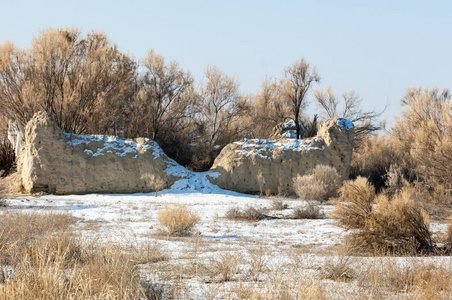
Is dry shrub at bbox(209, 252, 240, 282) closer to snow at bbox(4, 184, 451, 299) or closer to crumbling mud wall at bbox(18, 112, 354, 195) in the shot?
snow at bbox(4, 184, 451, 299)

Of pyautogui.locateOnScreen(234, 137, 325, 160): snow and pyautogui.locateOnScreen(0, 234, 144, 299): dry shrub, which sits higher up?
pyautogui.locateOnScreen(234, 137, 325, 160): snow

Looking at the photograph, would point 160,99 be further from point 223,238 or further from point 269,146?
point 223,238

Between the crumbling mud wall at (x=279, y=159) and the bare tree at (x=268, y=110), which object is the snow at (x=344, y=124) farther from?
the bare tree at (x=268, y=110)

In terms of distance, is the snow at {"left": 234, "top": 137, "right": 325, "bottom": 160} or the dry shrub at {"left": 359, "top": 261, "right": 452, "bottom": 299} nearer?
the dry shrub at {"left": 359, "top": 261, "right": 452, "bottom": 299}

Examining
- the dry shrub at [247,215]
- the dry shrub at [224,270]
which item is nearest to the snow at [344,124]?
the dry shrub at [247,215]

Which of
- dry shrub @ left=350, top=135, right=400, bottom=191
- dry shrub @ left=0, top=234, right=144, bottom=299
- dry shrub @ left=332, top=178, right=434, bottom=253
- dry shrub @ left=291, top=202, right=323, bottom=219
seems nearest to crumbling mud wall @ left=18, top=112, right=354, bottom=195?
dry shrub @ left=350, top=135, right=400, bottom=191

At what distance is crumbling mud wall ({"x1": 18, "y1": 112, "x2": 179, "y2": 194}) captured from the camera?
52.3 feet

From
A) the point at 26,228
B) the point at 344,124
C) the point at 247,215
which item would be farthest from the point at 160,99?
the point at 26,228

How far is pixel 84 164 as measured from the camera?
16.4 m

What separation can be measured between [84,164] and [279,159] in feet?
26.2

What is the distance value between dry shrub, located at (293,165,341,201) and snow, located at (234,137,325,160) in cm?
214

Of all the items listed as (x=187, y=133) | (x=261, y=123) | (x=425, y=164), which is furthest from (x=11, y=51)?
(x=425, y=164)

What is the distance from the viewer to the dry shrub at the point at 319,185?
14.0 m

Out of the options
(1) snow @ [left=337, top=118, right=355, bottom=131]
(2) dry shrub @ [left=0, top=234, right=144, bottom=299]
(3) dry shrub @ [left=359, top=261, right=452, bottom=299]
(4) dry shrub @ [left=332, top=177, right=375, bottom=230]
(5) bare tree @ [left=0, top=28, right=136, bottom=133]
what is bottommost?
(3) dry shrub @ [left=359, top=261, right=452, bottom=299]
